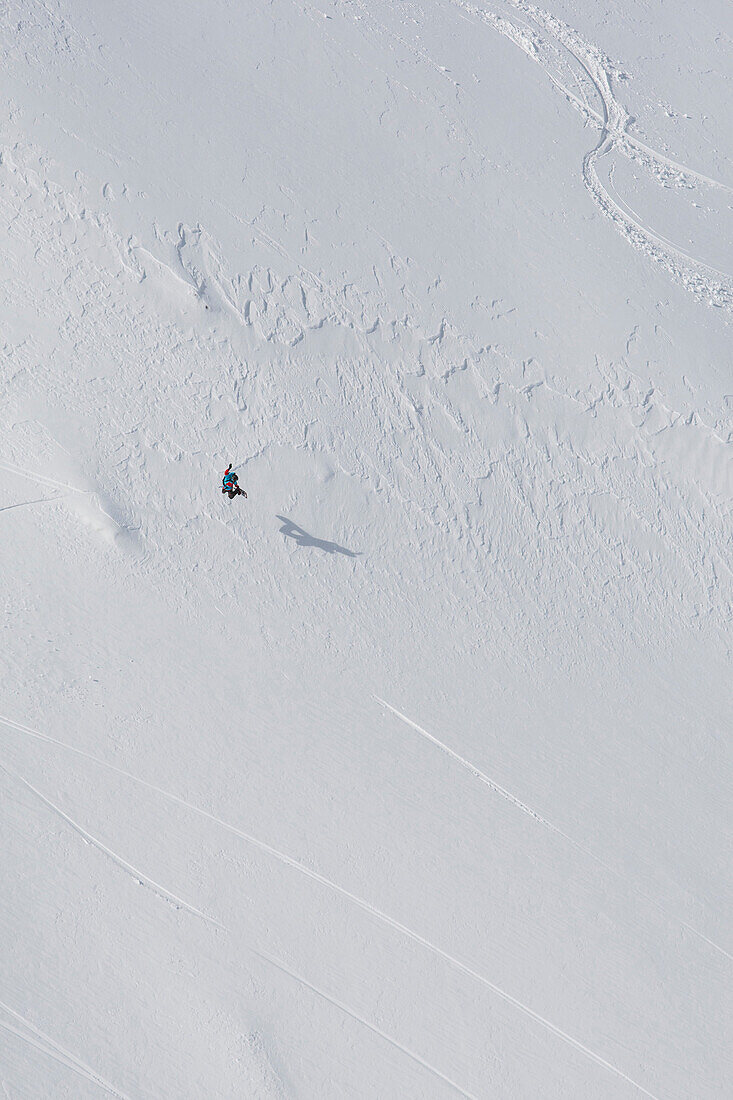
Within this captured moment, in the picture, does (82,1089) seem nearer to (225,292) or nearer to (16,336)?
(16,336)

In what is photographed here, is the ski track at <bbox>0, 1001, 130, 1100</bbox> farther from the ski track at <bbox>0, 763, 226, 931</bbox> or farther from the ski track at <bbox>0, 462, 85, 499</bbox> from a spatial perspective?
the ski track at <bbox>0, 462, 85, 499</bbox>

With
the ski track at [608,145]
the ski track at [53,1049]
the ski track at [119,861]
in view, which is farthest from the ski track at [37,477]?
the ski track at [608,145]

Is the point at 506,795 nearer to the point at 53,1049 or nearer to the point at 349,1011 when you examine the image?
the point at 349,1011

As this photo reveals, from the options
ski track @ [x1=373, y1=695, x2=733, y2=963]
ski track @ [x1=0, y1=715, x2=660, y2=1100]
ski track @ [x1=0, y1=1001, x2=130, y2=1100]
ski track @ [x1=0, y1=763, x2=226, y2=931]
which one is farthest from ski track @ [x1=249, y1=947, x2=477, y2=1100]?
ski track @ [x1=373, y1=695, x2=733, y2=963]

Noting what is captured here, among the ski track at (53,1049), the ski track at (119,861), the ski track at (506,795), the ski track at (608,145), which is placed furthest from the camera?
the ski track at (608,145)

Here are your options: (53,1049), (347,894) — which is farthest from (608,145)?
(53,1049)

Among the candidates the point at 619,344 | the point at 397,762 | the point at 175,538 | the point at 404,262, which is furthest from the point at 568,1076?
the point at 404,262

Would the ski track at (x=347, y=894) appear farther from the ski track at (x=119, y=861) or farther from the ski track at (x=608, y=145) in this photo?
the ski track at (x=608, y=145)
